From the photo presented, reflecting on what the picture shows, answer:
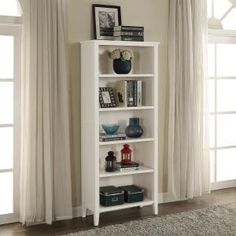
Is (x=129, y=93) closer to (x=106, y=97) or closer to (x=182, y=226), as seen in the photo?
(x=106, y=97)

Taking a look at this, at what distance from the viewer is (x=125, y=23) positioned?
16.1 feet

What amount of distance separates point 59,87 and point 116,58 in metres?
0.62

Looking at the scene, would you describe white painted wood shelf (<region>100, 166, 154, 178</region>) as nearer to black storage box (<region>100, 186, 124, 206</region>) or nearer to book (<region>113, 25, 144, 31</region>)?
black storage box (<region>100, 186, 124, 206</region>)

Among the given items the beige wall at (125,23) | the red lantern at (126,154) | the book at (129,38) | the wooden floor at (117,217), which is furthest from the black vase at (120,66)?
the wooden floor at (117,217)

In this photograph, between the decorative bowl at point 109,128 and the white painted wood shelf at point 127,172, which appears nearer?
the white painted wood shelf at point 127,172

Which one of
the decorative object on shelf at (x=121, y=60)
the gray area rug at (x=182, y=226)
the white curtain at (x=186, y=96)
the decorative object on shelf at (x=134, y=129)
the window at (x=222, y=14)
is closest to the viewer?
the gray area rug at (x=182, y=226)

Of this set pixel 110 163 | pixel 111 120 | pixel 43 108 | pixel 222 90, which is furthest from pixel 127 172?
pixel 222 90

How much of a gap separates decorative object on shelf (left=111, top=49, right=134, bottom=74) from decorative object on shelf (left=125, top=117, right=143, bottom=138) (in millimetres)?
505

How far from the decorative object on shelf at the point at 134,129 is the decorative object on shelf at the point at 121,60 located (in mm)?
505

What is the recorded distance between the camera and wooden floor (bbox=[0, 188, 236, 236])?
14.2 feet

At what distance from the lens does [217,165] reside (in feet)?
A: 19.1

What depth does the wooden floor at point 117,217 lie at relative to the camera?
4.33 m

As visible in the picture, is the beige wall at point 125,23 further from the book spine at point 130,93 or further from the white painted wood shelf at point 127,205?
the book spine at point 130,93

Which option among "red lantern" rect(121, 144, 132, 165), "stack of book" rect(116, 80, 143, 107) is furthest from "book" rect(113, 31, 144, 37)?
"red lantern" rect(121, 144, 132, 165)
